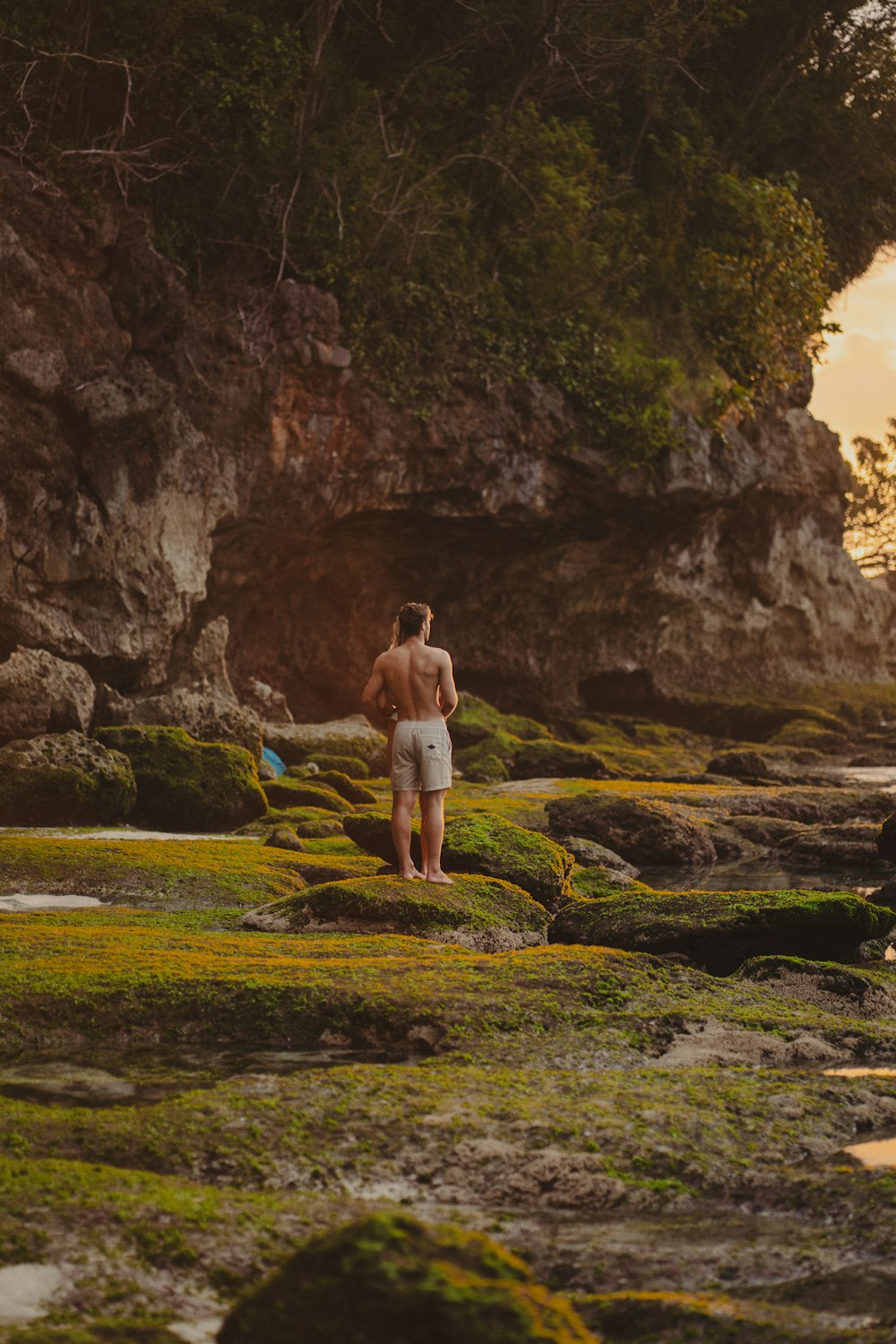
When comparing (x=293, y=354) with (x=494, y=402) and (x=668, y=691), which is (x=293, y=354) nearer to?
(x=494, y=402)

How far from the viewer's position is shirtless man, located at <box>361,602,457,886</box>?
8.83m

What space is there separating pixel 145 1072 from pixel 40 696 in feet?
36.4

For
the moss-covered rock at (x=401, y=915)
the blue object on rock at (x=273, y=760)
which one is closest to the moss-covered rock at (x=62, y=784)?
the moss-covered rock at (x=401, y=915)

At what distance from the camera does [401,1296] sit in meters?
2.20

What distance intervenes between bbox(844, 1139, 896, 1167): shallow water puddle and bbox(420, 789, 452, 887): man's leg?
4.40 metres

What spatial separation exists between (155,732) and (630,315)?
19.8 m

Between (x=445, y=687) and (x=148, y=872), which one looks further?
(x=148, y=872)

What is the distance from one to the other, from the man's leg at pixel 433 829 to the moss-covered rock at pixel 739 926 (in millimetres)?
1399

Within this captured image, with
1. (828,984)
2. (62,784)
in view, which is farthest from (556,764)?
(828,984)

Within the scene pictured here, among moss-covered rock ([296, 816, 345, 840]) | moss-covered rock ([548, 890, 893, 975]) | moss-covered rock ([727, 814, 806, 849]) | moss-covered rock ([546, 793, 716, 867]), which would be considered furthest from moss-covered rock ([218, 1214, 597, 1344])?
moss-covered rock ([727, 814, 806, 849])

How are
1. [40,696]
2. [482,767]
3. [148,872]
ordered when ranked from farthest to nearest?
[482,767], [40,696], [148,872]

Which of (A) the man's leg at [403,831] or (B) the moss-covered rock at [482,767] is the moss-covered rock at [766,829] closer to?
(B) the moss-covered rock at [482,767]

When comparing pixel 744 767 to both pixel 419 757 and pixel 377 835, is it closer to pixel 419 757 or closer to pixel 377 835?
pixel 377 835

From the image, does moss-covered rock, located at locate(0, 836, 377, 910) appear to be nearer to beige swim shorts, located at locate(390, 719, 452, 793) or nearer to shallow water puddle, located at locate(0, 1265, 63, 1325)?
beige swim shorts, located at locate(390, 719, 452, 793)
